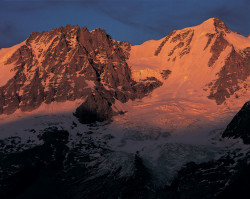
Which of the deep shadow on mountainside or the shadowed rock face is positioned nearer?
the deep shadow on mountainside

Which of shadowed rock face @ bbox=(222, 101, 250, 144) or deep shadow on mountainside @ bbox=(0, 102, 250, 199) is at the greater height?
shadowed rock face @ bbox=(222, 101, 250, 144)

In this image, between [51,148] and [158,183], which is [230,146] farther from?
[51,148]

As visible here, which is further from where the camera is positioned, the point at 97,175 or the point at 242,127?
the point at 242,127

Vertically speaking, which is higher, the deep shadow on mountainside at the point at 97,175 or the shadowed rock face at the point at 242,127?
the shadowed rock face at the point at 242,127

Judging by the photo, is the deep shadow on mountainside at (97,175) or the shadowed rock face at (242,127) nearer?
the deep shadow on mountainside at (97,175)

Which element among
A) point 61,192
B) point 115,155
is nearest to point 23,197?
point 61,192
